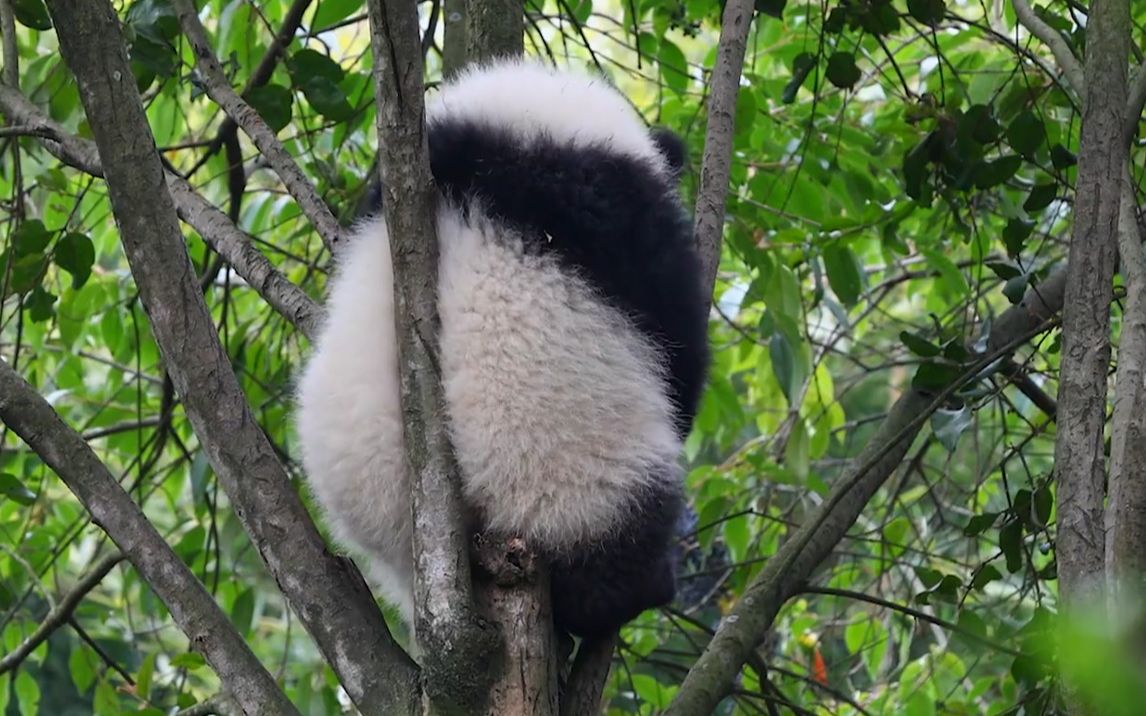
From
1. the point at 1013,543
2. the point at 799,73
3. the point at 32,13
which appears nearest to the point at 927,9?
the point at 799,73

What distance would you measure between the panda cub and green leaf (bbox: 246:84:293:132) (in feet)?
2.31

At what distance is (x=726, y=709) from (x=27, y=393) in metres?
2.04

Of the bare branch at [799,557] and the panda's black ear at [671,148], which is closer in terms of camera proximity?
the bare branch at [799,557]

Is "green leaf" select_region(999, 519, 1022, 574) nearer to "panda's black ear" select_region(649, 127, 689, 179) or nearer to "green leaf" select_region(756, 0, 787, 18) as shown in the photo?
"panda's black ear" select_region(649, 127, 689, 179)

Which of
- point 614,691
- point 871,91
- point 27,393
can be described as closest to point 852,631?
point 614,691

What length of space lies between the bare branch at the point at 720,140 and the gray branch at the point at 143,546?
3.49 ft

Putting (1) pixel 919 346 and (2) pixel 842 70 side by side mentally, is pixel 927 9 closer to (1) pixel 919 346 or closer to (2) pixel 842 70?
(2) pixel 842 70

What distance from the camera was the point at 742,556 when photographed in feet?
11.1

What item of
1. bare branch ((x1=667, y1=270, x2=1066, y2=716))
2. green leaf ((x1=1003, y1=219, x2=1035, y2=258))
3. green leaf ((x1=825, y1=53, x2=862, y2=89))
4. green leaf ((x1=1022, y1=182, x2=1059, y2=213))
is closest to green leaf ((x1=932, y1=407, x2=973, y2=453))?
bare branch ((x1=667, y1=270, x2=1066, y2=716))

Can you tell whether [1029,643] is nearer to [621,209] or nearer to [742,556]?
[621,209]

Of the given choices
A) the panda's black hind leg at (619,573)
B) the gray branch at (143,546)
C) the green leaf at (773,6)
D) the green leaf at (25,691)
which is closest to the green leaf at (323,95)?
the green leaf at (773,6)

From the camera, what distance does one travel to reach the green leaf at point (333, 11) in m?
2.88

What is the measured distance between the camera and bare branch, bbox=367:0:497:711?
161 cm

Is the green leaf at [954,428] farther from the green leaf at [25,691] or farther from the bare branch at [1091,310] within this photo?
the green leaf at [25,691]
